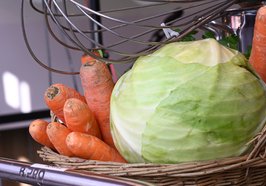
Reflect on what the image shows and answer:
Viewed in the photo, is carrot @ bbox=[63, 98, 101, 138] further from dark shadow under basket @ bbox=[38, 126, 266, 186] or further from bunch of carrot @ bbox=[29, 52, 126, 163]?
dark shadow under basket @ bbox=[38, 126, 266, 186]

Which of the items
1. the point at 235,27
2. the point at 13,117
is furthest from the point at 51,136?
the point at 13,117

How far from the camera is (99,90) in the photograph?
0.71 meters

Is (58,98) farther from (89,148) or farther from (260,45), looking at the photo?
(260,45)

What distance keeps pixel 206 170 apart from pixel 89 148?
0.19 meters

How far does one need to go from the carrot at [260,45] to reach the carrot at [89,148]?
0.25 meters

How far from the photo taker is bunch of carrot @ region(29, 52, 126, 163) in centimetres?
65

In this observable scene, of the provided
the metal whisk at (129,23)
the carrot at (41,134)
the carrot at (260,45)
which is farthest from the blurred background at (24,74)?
the carrot at (260,45)

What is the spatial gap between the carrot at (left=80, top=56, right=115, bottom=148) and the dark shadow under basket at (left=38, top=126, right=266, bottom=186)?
0.17 m

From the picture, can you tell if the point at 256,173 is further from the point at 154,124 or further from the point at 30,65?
the point at 30,65

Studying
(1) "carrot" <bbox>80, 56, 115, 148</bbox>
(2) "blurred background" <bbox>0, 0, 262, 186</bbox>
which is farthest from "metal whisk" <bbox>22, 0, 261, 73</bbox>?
(2) "blurred background" <bbox>0, 0, 262, 186</bbox>

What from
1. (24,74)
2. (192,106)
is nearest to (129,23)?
(192,106)

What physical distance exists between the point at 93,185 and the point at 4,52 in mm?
2005

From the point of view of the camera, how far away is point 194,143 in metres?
0.56

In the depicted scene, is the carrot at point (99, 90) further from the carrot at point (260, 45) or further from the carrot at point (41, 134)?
the carrot at point (260, 45)
